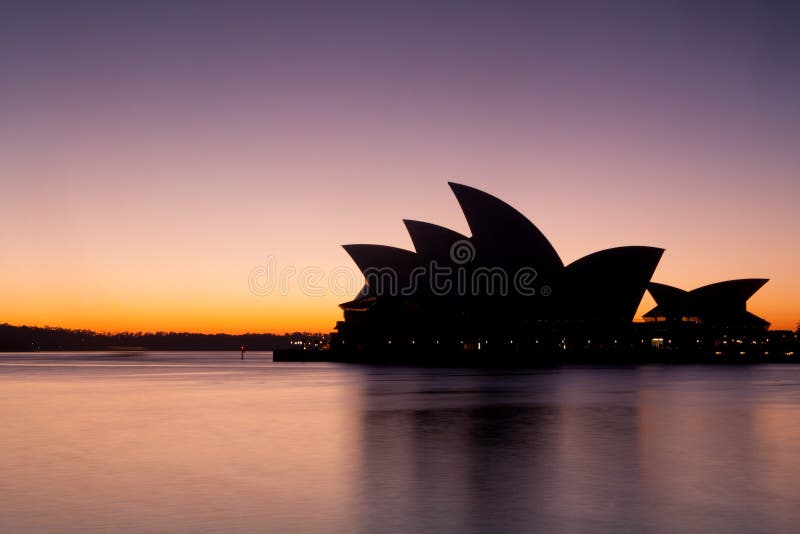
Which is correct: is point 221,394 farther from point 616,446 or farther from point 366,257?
point 366,257

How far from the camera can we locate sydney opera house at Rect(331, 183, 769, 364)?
101 m

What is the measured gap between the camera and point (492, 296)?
4313 inches

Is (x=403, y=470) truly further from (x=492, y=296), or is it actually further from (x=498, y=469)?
(x=492, y=296)

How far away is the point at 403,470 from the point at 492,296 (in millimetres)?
96571

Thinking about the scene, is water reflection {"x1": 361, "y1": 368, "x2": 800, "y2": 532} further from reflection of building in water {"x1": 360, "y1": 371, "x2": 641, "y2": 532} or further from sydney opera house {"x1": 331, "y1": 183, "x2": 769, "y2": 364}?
sydney opera house {"x1": 331, "y1": 183, "x2": 769, "y2": 364}

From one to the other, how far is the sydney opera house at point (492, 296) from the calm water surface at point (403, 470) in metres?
73.3

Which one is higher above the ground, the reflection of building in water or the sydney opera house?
the sydney opera house

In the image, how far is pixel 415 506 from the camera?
10578 mm

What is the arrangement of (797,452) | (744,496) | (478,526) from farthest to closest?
(797,452) → (744,496) → (478,526)

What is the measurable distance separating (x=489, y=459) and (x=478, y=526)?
18.6ft

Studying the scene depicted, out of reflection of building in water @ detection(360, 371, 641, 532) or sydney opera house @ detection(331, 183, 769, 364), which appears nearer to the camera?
reflection of building in water @ detection(360, 371, 641, 532)

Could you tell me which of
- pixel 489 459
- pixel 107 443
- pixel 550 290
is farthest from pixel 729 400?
pixel 550 290

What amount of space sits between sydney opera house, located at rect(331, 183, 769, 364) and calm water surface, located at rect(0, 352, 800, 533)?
241ft

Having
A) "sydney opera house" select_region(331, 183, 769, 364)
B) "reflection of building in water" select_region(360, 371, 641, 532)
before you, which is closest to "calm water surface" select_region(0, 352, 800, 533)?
"reflection of building in water" select_region(360, 371, 641, 532)
